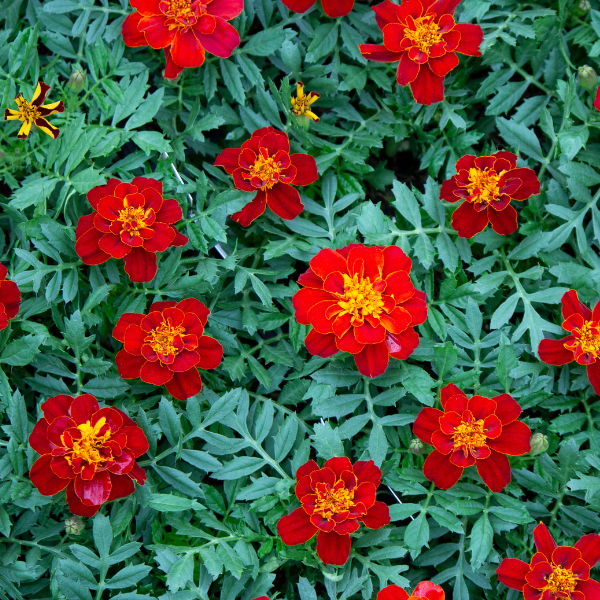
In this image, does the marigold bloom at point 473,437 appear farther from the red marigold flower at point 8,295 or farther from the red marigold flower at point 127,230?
the red marigold flower at point 8,295

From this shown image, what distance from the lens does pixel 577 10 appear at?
2.12 metres

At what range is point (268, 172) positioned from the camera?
1.84 metres

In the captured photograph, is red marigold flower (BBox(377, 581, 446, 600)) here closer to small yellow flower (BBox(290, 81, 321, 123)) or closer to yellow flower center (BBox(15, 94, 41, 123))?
small yellow flower (BBox(290, 81, 321, 123))

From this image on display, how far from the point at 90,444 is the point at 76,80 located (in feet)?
3.38

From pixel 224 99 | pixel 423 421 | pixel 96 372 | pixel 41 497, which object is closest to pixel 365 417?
pixel 423 421

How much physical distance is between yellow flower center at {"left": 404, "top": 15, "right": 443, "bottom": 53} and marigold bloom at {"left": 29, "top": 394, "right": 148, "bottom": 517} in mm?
1259

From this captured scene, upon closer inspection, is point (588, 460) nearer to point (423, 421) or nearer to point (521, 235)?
point (423, 421)

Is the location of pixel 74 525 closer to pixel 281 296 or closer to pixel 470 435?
pixel 281 296

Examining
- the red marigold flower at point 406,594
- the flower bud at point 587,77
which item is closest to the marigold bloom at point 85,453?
the red marigold flower at point 406,594

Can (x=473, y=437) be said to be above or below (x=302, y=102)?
below

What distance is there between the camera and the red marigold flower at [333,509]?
1575 mm

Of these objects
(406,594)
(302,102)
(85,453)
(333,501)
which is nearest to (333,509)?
(333,501)

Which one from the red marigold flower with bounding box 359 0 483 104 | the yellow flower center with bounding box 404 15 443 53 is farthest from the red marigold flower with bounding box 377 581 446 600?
the yellow flower center with bounding box 404 15 443 53

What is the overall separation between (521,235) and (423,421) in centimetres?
70
